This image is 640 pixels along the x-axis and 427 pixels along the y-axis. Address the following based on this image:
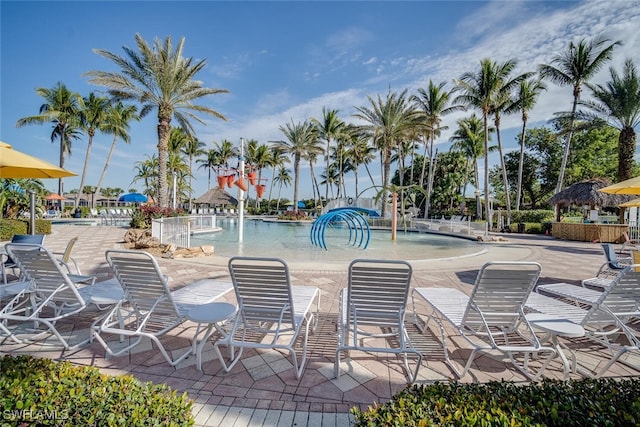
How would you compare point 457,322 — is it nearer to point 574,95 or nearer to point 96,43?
point 96,43

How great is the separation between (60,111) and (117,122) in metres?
4.95

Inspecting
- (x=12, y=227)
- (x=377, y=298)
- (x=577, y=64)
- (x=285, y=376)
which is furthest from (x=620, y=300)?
Result: (x=577, y=64)

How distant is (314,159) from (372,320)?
46.9 metres

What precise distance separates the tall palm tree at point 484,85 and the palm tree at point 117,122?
3332 cm

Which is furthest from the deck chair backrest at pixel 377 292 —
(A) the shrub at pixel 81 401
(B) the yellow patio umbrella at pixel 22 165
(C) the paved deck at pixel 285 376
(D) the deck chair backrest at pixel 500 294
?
(B) the yellow patio umbrella at pixel 22 165

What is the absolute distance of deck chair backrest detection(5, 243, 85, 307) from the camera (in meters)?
3.33

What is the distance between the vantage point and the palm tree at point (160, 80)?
1596 cm

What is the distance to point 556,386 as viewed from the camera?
2033mm

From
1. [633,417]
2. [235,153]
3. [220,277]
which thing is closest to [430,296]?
[633,417]

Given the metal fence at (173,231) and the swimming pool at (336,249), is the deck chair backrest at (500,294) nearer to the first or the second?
the swimming pool at (336,249)

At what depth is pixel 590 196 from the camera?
19219 mm

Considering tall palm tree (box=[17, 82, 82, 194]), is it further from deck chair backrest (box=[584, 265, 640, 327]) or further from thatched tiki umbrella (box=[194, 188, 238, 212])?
deck chair backrest (box=[584, 265, 640, 327])

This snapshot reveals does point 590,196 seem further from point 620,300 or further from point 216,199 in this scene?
point 216,199

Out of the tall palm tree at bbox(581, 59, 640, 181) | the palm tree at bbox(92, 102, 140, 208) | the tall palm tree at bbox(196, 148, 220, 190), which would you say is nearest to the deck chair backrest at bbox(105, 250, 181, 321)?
the tall palm tree at bbox(581, 59, 640, 181)
